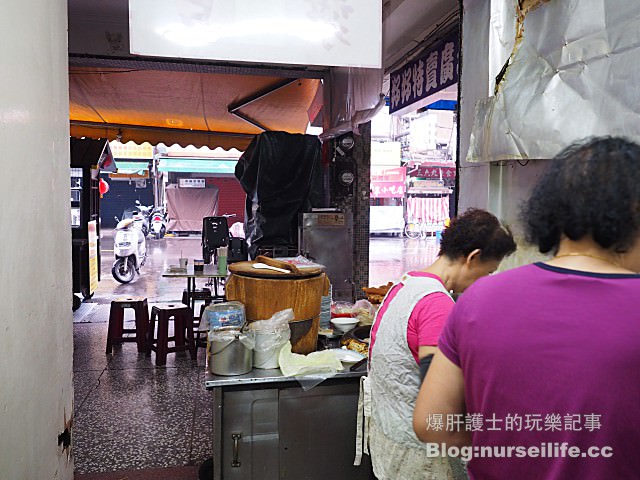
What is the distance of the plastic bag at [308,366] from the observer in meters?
2.61

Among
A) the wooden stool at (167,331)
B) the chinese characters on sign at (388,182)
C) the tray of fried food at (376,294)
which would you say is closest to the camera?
the tray of fried food at (376,294)

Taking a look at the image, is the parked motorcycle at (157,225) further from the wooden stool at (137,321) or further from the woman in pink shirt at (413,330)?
the woman in pink shirt at (413,330)

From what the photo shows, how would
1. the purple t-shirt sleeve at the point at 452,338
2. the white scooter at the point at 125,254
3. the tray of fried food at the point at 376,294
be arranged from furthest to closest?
1. the white scooter at the point at 125,254
2. the tray of fried food at the point at 376,294
3. the purple t-shirt sleeve at the point at 452,338

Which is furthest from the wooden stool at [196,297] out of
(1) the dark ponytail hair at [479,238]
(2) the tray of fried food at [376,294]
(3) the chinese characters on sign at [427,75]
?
(1) the dark ponytail hair at [479,238]

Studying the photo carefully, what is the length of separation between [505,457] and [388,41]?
18.6 feet

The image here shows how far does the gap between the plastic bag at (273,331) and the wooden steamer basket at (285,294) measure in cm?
6

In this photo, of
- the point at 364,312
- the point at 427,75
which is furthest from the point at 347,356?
the point at 427,75

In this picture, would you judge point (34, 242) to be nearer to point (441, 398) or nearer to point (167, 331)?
point (441, 398)

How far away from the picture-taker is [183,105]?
26.6ft

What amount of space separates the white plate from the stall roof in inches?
186

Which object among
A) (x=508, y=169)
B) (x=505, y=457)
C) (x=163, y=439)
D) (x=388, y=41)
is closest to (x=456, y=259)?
(x=505, y=457)

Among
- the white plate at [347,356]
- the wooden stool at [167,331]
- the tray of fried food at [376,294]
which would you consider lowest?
the wooden stool at [167,331]

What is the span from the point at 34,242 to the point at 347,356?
1696 mm

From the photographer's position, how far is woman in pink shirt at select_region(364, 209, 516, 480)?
5.80ft
